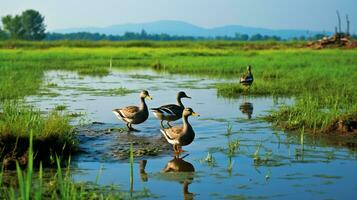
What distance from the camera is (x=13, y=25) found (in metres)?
107

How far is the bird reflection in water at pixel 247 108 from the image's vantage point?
14.6m

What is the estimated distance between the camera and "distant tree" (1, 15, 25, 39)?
107 metres

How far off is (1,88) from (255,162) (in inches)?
447

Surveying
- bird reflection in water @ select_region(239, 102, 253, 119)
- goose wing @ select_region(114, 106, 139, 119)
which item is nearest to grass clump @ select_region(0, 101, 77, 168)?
goose wing @ select_region(114, 106, 139, 119)

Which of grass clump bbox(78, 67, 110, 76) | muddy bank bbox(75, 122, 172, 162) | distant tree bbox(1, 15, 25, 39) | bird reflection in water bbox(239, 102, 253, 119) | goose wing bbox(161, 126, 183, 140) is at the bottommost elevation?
grass clump bbox(78, 67, 110, 76)

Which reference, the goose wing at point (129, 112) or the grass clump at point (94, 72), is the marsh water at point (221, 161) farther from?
the grass clump at point (94, 72)

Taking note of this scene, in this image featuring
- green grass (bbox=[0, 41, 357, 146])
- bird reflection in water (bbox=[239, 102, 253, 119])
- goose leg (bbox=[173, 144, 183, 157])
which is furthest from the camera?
bird reflection in water (bbox=[239, 102, 253, 119])

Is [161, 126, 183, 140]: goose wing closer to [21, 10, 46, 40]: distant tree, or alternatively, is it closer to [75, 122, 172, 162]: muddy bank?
[75, 122, 172, 162]: muddy bank

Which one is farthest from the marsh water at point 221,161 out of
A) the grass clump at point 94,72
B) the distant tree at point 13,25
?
the distant tree at point 13,25

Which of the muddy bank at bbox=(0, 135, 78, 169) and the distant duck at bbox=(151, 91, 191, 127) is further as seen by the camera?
the distant duck at bbox=(151, 91, 191, 127)

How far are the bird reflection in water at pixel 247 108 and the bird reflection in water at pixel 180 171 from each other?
17.5ft

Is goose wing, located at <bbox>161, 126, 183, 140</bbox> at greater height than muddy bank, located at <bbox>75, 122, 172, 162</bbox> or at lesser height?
greater

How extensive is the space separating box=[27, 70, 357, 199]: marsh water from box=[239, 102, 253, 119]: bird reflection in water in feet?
0.25

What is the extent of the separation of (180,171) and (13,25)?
104676 mm
